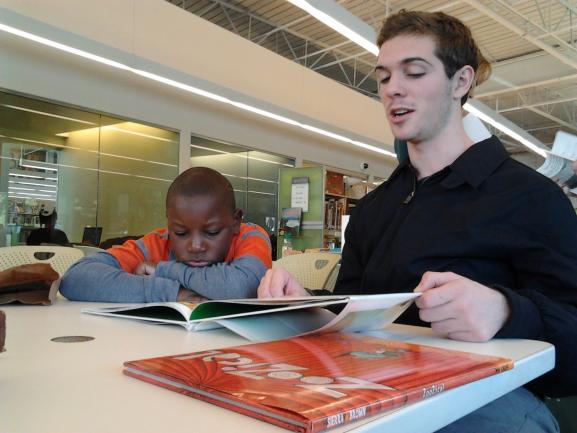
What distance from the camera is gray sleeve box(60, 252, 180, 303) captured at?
1279 millimetres

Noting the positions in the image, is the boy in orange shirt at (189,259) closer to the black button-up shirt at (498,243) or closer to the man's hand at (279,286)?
the man's hand at (279,286)

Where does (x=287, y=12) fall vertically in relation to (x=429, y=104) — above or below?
above

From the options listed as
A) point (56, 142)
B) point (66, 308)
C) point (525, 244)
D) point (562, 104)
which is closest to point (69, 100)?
point (56, 142)

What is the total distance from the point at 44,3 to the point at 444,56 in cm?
475

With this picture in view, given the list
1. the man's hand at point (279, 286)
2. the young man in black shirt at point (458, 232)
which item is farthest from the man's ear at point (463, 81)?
the man's hand at point (279, 286)

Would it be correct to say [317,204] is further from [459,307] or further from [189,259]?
[459,307]

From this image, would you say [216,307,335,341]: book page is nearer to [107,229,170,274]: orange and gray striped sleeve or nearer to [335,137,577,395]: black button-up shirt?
[335,137,577,395]: black button-up shirt

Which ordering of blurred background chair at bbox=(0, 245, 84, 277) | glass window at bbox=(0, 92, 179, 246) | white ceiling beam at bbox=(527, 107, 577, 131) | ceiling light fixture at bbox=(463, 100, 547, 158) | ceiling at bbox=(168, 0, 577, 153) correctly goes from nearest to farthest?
blurred background chair at bbox=(0, 245, 84, 277) → glass window at bbox=(0, 92, 179, 246) → ceiling at bbox=(168, 0, 577, 153) → ceiling light fixture at bbox=(463, 100, 547, 158) → white ceiling beam at bbox=(527, 107, 577, 131)

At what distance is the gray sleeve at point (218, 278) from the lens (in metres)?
1.28

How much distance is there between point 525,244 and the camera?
1038 mm

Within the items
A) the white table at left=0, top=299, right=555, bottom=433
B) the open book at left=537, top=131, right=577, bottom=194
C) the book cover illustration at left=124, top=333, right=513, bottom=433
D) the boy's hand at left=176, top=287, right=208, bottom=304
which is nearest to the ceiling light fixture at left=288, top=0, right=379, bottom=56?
the open book at left=537, top=131, right=577, bottom=194

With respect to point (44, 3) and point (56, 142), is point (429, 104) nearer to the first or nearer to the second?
point (44, 3)

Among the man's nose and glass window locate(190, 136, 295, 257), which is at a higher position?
glass window locate(190, 136, 295, 257)

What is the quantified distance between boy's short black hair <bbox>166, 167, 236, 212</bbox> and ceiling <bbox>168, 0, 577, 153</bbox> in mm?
6383
